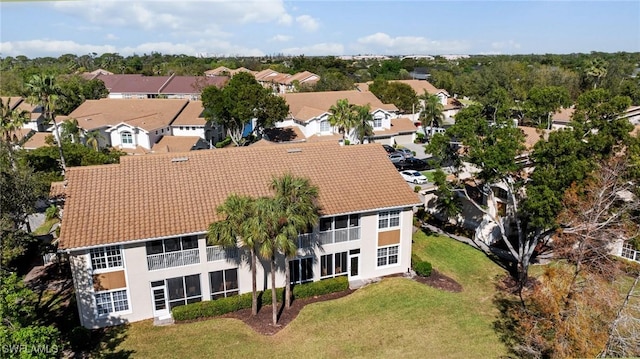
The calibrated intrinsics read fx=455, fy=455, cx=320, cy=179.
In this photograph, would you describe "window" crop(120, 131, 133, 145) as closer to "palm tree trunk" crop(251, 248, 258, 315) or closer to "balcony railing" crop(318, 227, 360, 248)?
"balcony railing" crop(318, 227, 360, 248)

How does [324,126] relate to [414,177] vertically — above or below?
above

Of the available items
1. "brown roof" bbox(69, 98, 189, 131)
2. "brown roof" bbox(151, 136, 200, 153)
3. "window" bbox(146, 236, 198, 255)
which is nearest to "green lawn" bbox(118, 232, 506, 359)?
"window" bbox(146, 236, 198, 255)

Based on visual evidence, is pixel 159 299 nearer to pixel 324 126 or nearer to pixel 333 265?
pixel 333 265

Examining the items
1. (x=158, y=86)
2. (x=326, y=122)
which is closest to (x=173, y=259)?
(x=326, y=122)

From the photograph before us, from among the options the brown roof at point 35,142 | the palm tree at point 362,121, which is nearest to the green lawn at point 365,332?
the palm tree at point 362,121

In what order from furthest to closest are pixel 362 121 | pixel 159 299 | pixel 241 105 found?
1. pixel 241 105
2. pixel 362 121
3. pixel 159 299

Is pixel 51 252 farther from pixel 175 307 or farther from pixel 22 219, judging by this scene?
pixel 175 307

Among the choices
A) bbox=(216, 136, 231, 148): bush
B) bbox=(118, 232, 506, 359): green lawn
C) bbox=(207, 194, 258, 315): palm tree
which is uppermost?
bbox=(207, 194, 258, 315): palm tree

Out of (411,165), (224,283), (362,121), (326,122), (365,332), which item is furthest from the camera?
(326,122)
